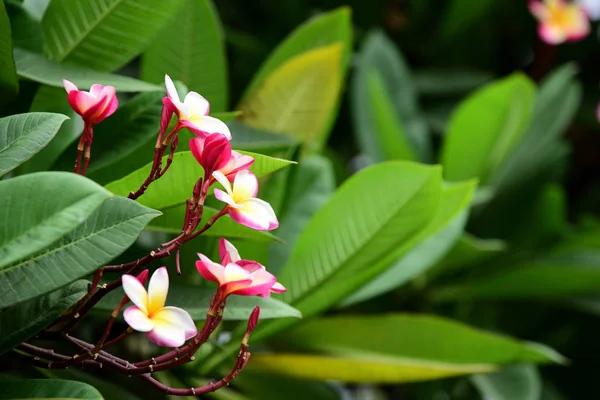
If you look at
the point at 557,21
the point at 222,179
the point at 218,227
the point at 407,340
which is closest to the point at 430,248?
the point at 407,340

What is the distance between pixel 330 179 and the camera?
2.28ft

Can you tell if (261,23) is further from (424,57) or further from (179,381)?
(179,381)

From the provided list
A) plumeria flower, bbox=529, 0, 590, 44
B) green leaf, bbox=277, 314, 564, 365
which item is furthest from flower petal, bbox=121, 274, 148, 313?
plumeria flower, bbox=529, 0, 590, 44

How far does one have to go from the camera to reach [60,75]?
19.6 inches

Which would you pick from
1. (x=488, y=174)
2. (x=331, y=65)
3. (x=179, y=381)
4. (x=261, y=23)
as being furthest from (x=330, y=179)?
(x=261, y=23)

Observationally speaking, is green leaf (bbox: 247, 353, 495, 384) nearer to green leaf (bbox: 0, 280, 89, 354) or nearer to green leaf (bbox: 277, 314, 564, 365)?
green leaf (bbox: 277, 314, 564, 365)

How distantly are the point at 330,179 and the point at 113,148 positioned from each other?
231mm

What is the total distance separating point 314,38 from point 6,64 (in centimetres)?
35

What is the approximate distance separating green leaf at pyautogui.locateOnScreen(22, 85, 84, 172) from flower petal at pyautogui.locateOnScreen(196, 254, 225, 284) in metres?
0.21

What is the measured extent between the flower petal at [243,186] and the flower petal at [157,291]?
5 centimetres

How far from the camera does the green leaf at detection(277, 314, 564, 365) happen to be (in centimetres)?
68

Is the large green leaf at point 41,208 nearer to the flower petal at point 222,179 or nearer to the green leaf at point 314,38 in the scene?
the flower petal at point 222,179

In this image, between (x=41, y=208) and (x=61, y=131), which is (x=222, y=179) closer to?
(x=41, y=208)

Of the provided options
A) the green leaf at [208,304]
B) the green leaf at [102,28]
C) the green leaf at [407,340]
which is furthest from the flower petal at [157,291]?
the green leaf at [407,340]
